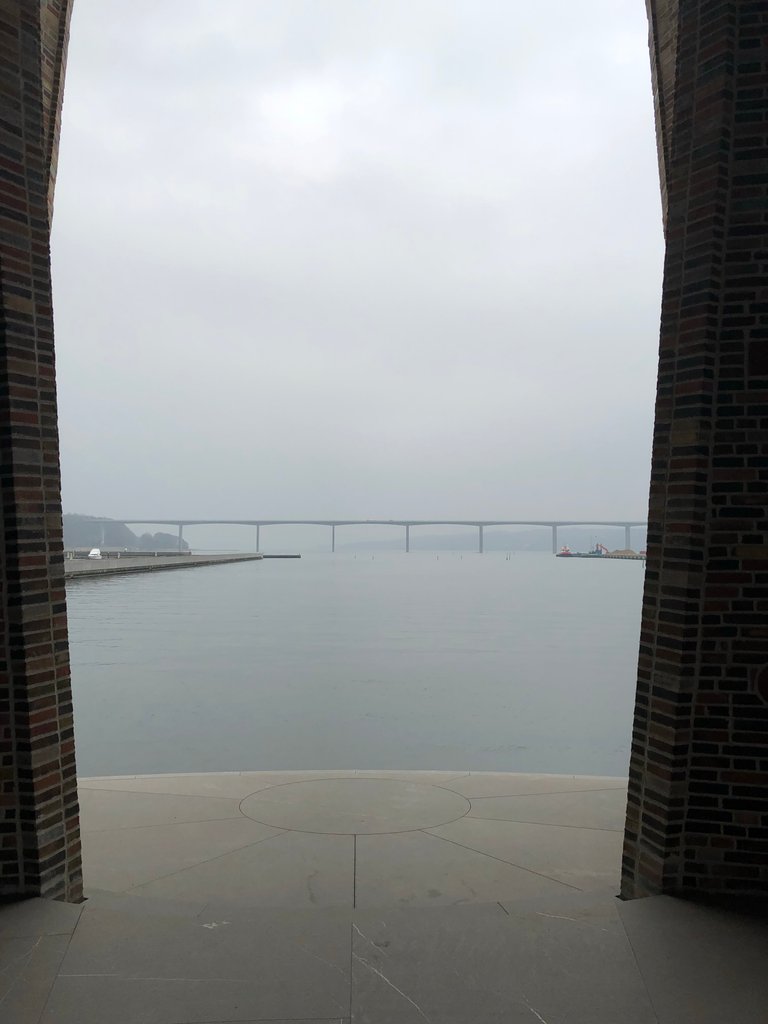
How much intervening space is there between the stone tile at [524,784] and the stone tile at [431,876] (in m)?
1.18

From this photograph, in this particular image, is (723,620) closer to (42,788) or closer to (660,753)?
(660,753)

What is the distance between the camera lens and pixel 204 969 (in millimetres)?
2984

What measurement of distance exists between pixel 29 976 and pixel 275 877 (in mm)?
1557

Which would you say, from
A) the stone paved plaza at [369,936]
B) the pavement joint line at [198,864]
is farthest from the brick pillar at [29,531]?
the pavement joint line at [198,864]

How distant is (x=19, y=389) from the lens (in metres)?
3.59

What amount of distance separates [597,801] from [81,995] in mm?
3898

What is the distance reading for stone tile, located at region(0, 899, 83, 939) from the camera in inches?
127

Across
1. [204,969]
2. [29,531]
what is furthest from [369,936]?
[29,531]

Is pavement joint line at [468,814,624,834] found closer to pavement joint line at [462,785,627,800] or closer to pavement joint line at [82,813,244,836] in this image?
pavement joint line at [462,785,627,800]

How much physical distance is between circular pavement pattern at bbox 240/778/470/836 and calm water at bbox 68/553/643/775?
1.01 m

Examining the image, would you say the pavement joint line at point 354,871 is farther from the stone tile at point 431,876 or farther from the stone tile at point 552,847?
the stone tile at point 552,847

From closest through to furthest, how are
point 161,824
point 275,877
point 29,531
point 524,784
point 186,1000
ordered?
1. point 186,1000
2. point 29,531
3. point 275,877
4. point 161,824
5. point 524,784

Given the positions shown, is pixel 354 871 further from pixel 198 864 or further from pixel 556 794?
pixel 556 794

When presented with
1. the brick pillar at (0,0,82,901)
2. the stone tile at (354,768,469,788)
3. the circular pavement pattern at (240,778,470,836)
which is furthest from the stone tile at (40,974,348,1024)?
the stone tile at (354,768,469,788)
